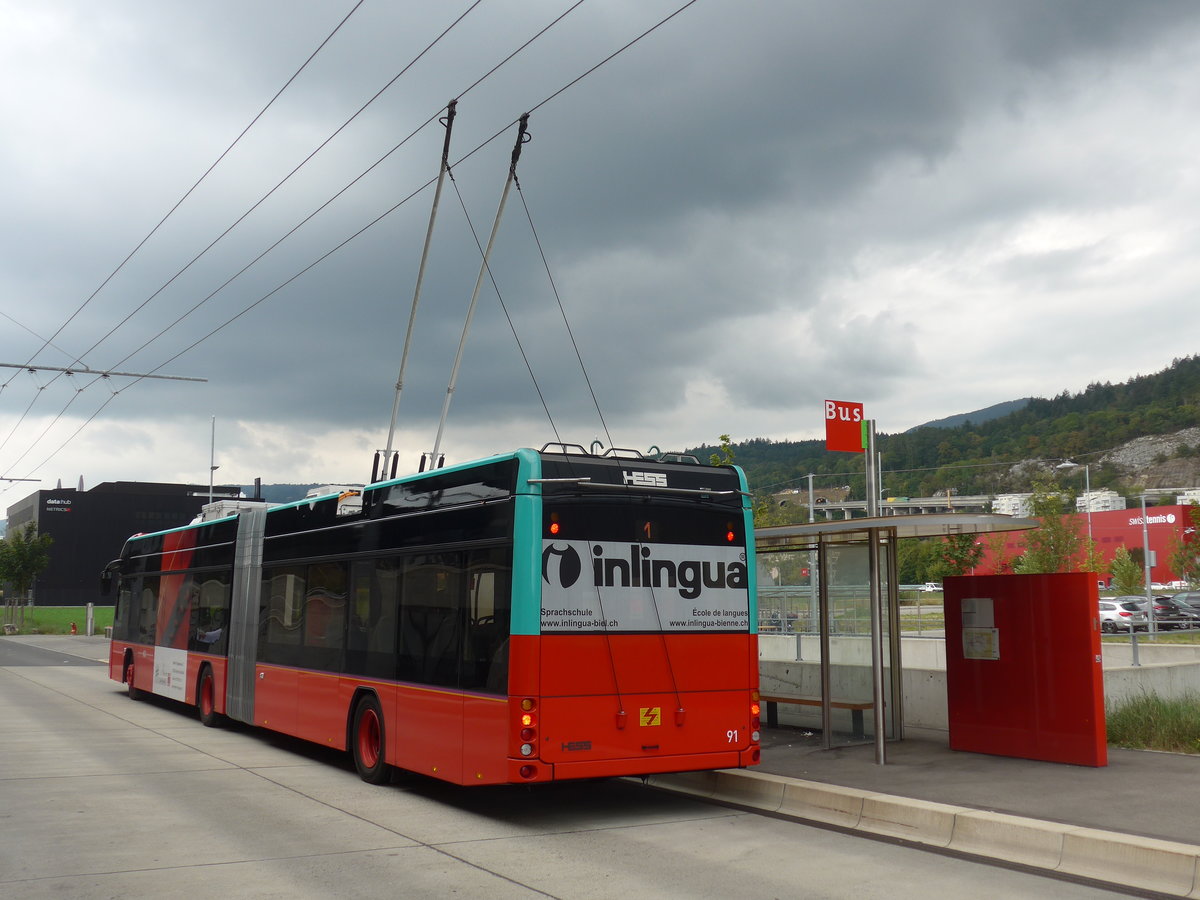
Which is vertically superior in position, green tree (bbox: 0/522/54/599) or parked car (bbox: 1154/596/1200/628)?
green tree (bbox: 0/522/54/599)

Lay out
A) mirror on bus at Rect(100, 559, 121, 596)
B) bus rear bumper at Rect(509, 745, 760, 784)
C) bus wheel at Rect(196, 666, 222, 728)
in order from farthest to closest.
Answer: mirror on bus at Rect(100, 559, 121, 596) < bus wheel at Rect(196, 666, 222, 728) < bus rear bumper at Rect(509, 745, 760, 784)

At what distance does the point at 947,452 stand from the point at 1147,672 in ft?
256

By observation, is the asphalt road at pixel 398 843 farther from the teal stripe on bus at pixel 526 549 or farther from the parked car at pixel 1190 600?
the parked car at pixel 1190 600

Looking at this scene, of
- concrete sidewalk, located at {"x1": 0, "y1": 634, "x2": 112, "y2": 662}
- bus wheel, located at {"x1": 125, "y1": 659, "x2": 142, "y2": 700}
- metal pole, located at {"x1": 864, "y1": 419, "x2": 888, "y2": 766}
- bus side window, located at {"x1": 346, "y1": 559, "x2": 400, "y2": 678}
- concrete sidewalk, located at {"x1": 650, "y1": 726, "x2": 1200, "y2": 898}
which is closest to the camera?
concrete sidewalk, located at {"x1": 650, "y1": 726, "x2": 1200, "y2": 898}

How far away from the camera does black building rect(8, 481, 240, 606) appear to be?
371ft

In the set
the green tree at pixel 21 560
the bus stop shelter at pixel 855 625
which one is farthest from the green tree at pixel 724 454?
the green tree at pixel 21 560

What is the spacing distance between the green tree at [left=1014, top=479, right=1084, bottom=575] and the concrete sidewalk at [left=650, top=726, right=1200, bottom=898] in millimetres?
41476

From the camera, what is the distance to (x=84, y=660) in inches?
1544

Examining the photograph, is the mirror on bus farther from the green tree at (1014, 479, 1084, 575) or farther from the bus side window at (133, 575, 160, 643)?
the green tree at (1014, 479, 1084, 575)

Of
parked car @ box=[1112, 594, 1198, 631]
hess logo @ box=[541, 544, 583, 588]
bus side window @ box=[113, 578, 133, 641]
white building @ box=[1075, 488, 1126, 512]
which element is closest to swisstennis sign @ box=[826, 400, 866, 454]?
hess logo @ box=[541, 544, 583, 588]

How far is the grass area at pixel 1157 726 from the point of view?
1269 cm

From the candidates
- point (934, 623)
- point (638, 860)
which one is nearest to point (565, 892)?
point (638, 860)

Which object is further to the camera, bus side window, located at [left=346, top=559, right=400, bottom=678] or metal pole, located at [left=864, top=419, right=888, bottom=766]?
metal pole, located at [left=864, top=419, right=888, bottom=766]

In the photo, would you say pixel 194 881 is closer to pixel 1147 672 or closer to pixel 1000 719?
pixel 1000 719
